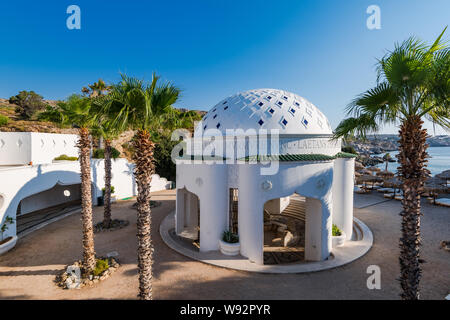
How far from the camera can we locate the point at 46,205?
22109mm

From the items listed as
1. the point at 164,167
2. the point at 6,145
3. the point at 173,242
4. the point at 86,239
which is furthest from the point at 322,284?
the point at 6,145

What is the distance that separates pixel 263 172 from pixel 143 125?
583 centimetres

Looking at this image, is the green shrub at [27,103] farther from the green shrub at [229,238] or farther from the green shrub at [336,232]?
the green shrub at [336,232]

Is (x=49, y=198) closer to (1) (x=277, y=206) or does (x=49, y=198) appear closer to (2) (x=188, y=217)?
(2) (x=188, y=217)

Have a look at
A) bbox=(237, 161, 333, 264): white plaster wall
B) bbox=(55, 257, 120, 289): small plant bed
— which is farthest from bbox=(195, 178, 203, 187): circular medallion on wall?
bbox=(55, 257, 120, 289): small plant bed

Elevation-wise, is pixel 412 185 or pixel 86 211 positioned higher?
pixel 412 185

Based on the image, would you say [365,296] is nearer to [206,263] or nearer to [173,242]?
[206,263]

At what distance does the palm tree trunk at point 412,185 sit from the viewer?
530cm

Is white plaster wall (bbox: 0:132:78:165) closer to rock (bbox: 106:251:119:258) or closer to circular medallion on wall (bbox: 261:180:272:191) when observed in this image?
rock (bbox: 106:251:119:258)

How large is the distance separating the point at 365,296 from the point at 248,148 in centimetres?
→ 802

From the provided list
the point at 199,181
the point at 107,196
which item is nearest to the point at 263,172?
the point at 199,181

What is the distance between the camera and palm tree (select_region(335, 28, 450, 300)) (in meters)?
5.05

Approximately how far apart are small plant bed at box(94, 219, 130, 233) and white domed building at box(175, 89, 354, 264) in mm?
4488

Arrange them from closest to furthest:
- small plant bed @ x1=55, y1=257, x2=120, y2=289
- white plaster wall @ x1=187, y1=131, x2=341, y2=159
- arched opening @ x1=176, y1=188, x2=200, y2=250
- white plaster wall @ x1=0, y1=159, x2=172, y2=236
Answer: small plant bed @ x1=55, y1=257, x2=120, y2=289 < white plaster wall @ x1=187, y1=131, x2=341, y2=159 < white plaster wall @ x1=0, y1=159, x2=172, y2=236 < arched opening @ x1=176, y1=188, x2=200, y2=250
